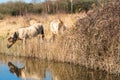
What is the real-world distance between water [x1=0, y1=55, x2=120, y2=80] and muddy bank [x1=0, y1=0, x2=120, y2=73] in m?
0.30

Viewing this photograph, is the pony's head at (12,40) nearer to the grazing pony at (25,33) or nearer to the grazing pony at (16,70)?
the grazing pony at (25,33)

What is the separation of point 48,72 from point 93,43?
2.50m

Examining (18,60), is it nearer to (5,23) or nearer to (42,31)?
(42,31)

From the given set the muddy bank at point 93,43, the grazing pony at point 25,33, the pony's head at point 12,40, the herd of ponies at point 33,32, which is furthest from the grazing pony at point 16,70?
the grazing pony at point 25,33

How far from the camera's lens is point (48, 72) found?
729 inches

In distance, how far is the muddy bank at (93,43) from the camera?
16.8m

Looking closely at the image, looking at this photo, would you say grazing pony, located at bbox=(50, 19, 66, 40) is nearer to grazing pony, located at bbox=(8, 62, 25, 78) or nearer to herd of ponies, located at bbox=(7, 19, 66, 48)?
herd of ponies, located at bbox=(7, 19, 66, 48)

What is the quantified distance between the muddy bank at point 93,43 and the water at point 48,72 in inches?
11.9

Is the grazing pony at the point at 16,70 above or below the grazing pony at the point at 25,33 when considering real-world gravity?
below

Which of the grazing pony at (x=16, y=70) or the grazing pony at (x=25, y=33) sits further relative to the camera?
the grazing pony at (x=25, y=33)

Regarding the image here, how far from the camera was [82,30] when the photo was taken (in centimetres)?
1881


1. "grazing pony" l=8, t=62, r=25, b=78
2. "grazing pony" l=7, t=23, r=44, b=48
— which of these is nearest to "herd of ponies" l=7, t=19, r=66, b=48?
"grazing pony" l=7, t=23, r=44, b=48

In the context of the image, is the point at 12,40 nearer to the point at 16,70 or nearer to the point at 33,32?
the point at 33,32

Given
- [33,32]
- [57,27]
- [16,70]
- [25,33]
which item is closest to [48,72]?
[16,70]
